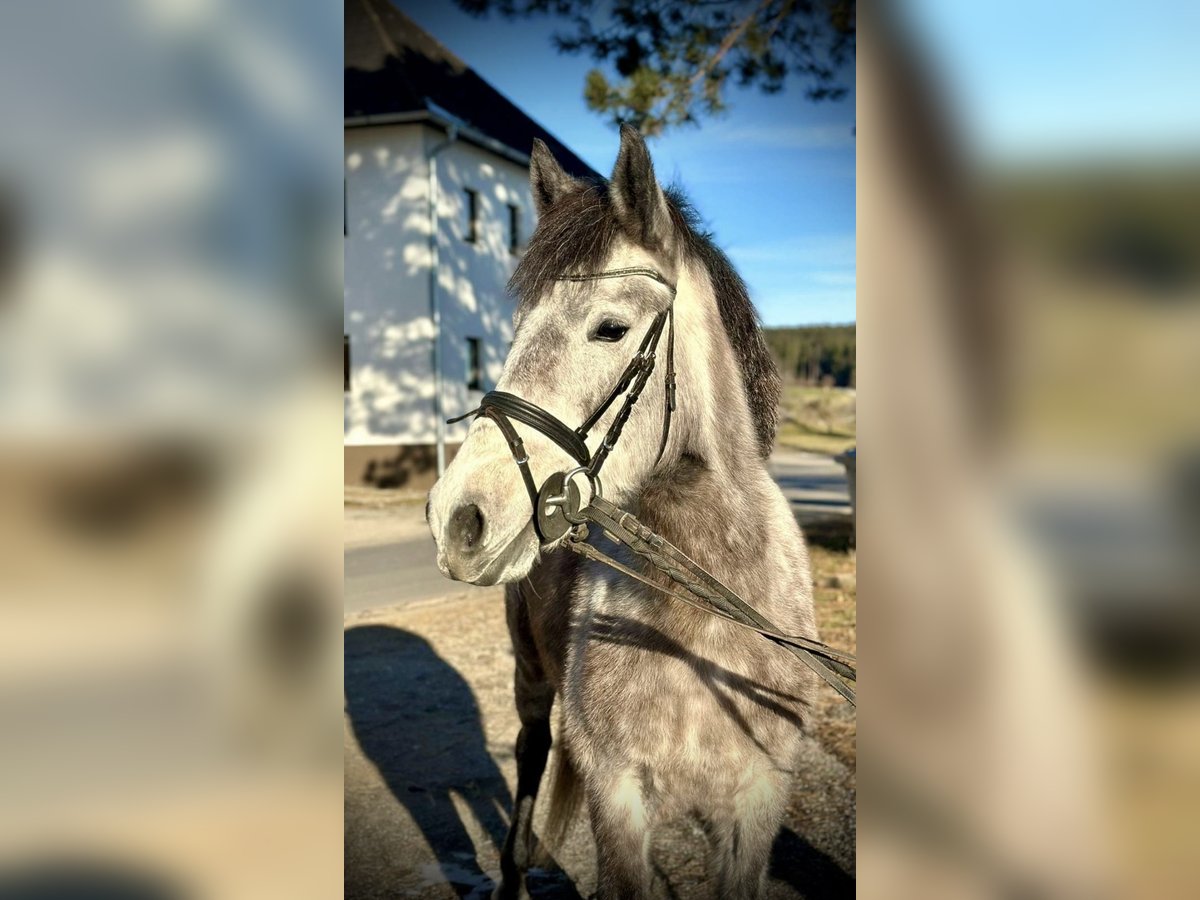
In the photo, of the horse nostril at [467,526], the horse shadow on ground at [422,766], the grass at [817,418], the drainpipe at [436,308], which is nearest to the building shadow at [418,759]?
the horse shadow on ground at [422,766]

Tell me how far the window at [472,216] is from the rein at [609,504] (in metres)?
13.7

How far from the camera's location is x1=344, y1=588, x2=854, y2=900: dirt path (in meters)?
3.38

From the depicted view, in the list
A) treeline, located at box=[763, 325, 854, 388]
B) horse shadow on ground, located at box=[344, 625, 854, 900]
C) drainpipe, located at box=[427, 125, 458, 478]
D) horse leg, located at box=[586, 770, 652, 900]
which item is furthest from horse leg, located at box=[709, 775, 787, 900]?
drainpipe, located at box=[427, 125, 458, 478]

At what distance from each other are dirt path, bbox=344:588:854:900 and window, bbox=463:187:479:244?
10.2 metres

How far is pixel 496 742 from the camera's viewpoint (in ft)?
16.1

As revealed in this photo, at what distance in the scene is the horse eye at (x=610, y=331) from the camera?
6.09ft

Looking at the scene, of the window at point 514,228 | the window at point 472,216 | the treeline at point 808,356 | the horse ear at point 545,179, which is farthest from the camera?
the window at point 514,228
